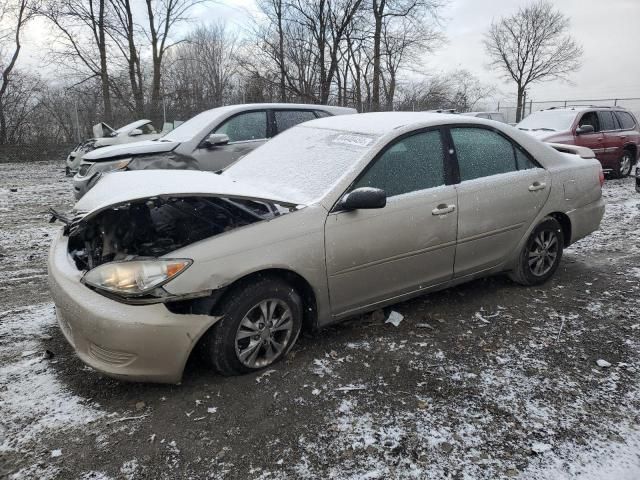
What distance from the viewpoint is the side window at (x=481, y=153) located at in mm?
3777

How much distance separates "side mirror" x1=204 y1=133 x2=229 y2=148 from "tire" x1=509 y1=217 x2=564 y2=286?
4.34m

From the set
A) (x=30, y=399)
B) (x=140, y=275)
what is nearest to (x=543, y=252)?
(x=140, y=275)

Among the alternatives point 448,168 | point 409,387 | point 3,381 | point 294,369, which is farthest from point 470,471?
point 3,381

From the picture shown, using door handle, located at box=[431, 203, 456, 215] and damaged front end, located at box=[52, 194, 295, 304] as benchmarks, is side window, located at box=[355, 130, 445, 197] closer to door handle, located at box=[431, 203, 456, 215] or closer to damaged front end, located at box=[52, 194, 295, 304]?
door handle, located at box=[431, 203, 456, 215]

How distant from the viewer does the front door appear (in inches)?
124

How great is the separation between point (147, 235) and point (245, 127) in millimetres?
4325

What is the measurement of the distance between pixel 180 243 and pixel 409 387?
65.0 inches

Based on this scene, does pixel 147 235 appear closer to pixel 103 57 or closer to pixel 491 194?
pixel 491 194

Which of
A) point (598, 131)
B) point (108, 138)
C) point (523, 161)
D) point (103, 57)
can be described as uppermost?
point (103, 57)

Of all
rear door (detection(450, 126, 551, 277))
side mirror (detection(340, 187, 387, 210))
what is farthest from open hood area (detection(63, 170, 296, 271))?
rear door (detection(450, 126, 551, 277))

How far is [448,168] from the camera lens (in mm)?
3682

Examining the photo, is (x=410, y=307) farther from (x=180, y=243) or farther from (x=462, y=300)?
(x=180, y=243)

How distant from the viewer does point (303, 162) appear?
→ 3.64 m

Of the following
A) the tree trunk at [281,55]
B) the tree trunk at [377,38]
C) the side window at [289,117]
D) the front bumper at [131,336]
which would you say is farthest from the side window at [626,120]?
the tree trunk at [377,38]
